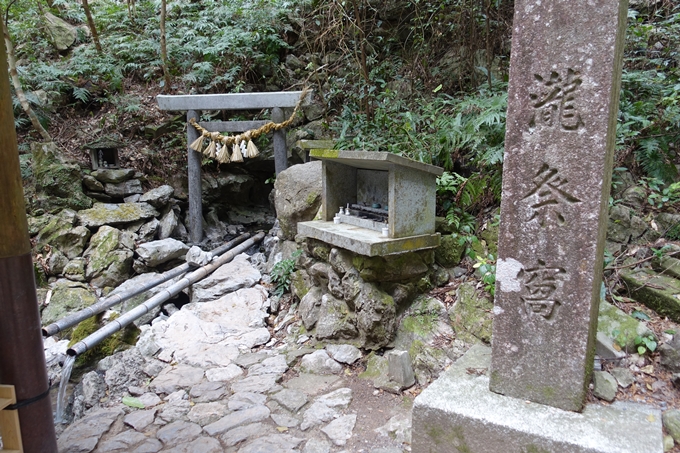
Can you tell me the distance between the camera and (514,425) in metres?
2.38

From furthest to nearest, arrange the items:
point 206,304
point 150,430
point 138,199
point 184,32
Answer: point 184,32 < point 138,199 < point 206,304 < point 150,430

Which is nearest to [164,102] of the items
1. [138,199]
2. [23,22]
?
[138,199]

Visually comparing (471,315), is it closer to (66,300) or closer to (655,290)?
(655,290)

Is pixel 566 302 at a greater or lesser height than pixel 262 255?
greater

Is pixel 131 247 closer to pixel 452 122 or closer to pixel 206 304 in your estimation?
pixel 206 304

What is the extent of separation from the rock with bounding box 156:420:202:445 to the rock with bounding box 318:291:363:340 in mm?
1694

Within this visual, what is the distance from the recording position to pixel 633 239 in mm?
4121

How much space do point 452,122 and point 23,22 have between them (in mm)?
12468

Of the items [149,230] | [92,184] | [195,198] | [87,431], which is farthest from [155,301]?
[92,184]

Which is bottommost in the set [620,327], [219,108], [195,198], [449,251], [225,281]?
[225,281]

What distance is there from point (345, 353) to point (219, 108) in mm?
5399

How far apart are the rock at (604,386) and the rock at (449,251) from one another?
7.34 ft

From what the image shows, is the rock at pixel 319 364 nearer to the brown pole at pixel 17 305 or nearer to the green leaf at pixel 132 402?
the green leaf at pixel 132 402

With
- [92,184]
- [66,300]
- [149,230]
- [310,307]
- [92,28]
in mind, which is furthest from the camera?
[92,28]
